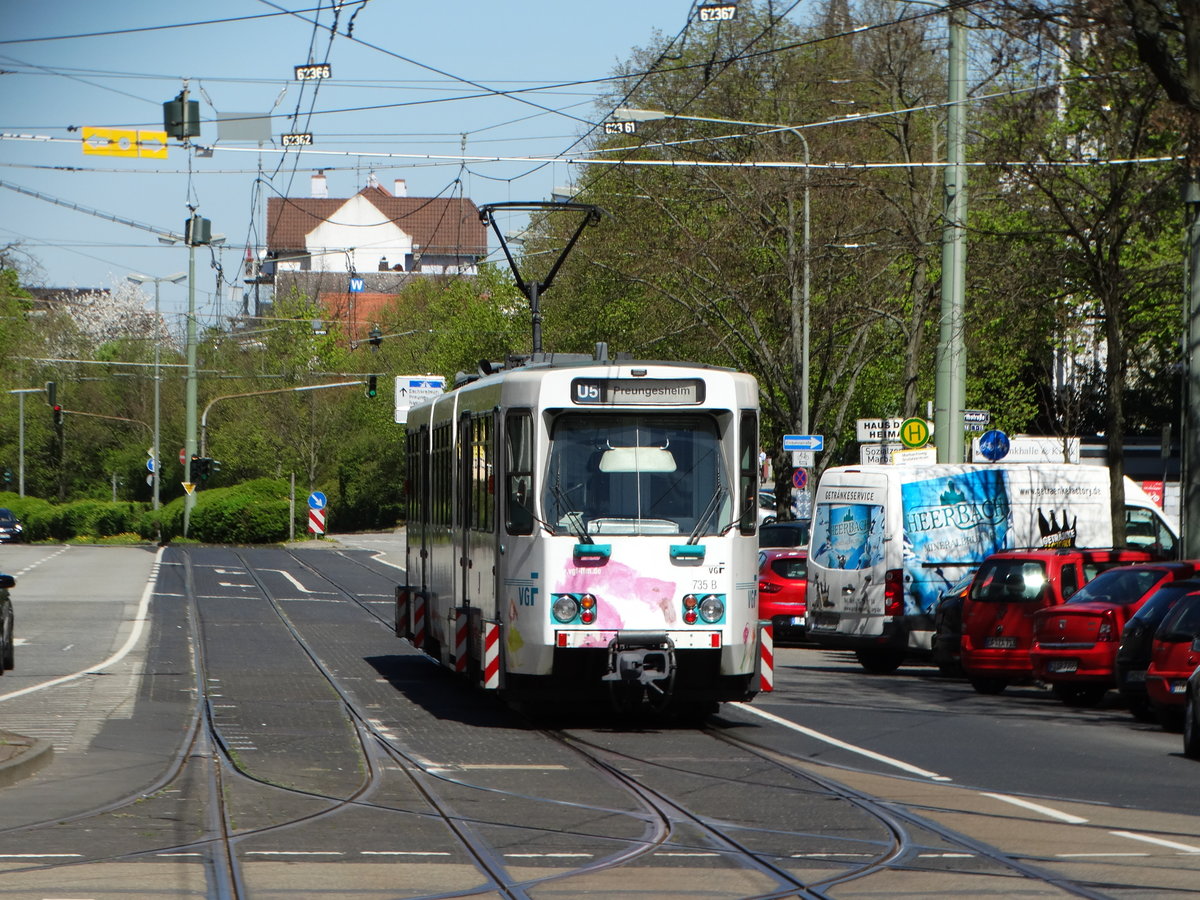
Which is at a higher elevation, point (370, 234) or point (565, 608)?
point (370, 234)

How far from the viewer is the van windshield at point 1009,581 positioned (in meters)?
19.9

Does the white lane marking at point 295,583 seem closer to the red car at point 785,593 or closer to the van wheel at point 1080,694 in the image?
the red car at point 785,593

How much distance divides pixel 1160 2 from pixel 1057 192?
23.9 feet

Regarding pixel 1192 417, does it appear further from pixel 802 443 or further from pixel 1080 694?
pixel 802 443

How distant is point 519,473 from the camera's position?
1505 centimetres

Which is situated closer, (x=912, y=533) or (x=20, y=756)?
(x=20, y=756)

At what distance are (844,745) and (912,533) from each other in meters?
8.57

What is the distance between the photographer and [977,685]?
20312 mm

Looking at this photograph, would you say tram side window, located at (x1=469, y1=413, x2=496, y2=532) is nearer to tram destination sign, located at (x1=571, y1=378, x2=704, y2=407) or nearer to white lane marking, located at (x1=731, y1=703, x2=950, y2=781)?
tram destination sign, located at (x1=571, y1=378, x2=704, y2=407)

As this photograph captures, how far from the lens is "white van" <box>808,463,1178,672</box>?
2264 centimetres

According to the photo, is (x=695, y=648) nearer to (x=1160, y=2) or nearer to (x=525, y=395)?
(x=525, y=395)

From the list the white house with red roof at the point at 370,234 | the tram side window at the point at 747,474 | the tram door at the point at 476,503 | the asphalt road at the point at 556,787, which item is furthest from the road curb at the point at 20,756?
the white house with red roof at the point at 370,234

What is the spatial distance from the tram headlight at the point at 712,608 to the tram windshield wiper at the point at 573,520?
1.04m


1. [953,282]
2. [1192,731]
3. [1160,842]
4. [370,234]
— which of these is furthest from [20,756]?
[370,234]
